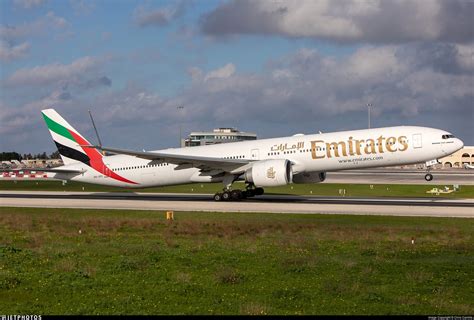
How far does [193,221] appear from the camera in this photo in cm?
3238

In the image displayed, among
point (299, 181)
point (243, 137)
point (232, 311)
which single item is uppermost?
point (243, 137)

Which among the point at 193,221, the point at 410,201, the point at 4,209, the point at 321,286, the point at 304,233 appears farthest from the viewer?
the point at 410,201

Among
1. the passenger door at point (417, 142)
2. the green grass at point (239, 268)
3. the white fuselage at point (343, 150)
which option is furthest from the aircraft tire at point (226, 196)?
the green grass at point (239, 268)

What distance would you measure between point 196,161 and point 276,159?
19.7ft

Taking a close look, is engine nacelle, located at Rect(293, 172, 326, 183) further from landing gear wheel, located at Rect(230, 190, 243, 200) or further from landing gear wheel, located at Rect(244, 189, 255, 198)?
landing gear wheel, located at Rect(230, 190, 243, 200)

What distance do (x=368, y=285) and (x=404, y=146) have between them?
27.9 metres

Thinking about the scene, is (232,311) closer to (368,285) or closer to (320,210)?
(368,285)

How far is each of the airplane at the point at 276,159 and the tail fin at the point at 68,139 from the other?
4.31ft

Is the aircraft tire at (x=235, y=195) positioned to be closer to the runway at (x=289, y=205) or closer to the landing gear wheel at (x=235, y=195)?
the landing gear wheel at (x=235, y=195)

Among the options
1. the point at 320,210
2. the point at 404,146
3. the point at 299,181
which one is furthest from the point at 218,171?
the point at 404,146

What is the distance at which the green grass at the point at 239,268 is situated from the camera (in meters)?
13.7

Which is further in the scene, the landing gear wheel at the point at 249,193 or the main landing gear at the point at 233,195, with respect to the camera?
the landing gear wheel at the point at 249,193

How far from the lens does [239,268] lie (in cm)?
1794

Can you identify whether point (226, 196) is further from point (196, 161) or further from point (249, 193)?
point (196, 161)
